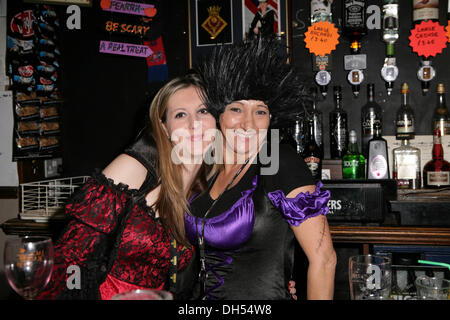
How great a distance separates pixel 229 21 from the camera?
2.73 meters

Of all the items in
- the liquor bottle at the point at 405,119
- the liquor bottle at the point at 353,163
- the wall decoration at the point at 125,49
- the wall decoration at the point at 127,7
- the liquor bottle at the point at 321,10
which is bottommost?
the liquor bottle at the point at 353,163

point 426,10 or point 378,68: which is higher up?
point 426,10

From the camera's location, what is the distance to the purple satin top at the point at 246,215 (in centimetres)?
127

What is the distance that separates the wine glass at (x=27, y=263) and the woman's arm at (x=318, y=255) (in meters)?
0.78

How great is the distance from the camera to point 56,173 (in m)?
2.92

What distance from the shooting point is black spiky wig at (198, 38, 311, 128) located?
4.77 feet

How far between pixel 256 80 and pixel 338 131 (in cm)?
120

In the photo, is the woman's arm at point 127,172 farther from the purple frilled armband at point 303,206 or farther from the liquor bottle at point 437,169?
the liquor bottle at point 437,169

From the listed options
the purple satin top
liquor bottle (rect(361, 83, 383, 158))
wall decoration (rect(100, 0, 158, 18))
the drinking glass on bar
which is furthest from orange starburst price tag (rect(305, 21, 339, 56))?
the drinking glass on bar

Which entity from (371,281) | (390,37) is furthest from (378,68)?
(371,281)

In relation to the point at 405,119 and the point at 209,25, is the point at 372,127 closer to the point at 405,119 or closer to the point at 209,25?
the point at 405,119

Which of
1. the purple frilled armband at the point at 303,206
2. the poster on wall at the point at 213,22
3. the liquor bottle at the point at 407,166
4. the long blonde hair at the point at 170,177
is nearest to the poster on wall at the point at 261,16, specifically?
the poster on wall at the point at 213,22

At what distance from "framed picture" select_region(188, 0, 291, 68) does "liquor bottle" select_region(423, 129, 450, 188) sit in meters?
1.15

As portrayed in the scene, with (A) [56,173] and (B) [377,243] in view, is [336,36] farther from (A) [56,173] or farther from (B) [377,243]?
(A) [56,173]
